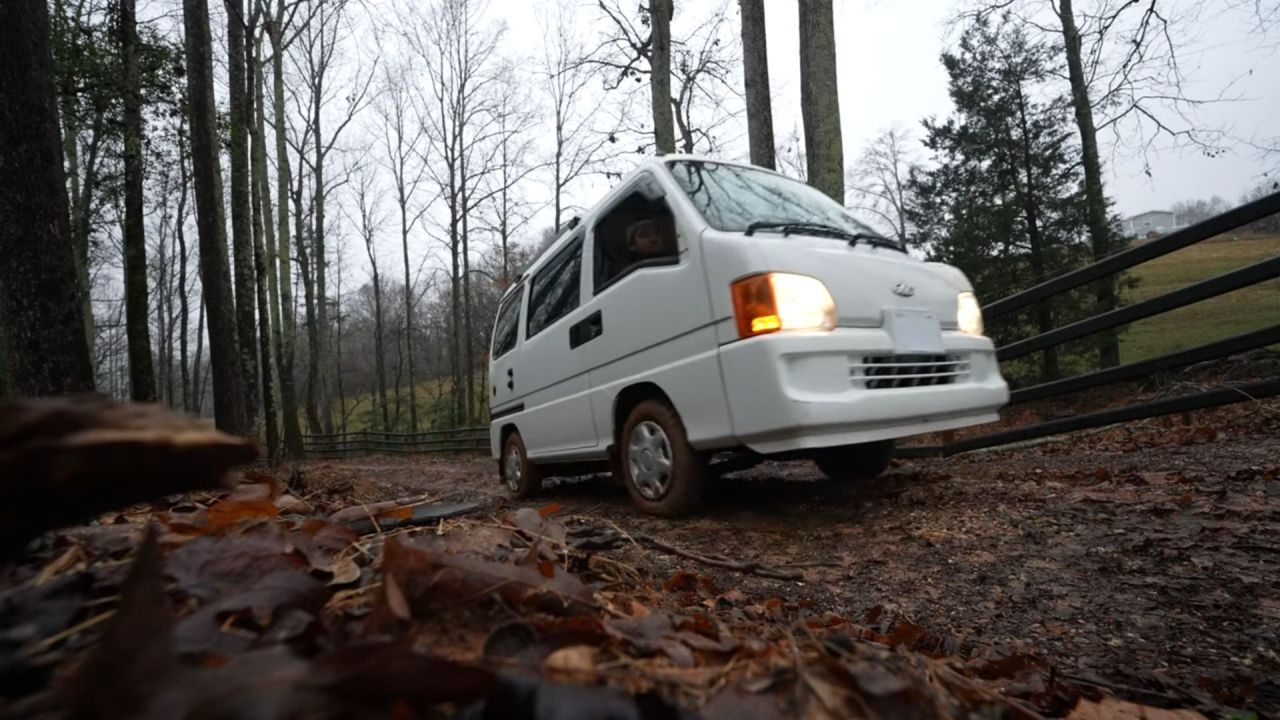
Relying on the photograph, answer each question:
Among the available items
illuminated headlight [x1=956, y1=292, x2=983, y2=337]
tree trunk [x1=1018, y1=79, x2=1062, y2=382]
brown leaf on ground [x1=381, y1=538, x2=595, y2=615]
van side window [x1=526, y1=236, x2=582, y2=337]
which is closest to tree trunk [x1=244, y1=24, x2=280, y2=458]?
van side window [x1=526, y1=236, x2=582, y2=337]

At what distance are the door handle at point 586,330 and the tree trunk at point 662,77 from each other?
6.91 meters

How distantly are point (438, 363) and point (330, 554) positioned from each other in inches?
A: 1524

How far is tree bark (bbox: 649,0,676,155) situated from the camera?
10367 mm

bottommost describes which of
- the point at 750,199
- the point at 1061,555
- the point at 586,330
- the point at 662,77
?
the point at 1061,555

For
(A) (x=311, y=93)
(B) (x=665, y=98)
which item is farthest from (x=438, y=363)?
(B) (x=665, y=98)

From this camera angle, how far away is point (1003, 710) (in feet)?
2.49

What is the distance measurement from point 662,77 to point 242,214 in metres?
7.60

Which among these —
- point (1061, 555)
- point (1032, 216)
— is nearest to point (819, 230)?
point (1061, 555)

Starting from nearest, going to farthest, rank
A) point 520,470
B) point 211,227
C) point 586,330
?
point 586,330, point 520,470, point 211,227

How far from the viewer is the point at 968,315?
361cm

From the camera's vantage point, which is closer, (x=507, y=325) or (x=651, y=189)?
(x=651, y=189)

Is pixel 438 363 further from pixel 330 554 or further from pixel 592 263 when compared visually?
pixel 330 554

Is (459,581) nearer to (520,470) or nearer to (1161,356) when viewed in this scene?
(520,470)

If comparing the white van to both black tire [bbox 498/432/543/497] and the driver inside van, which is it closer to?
the driver inside van
